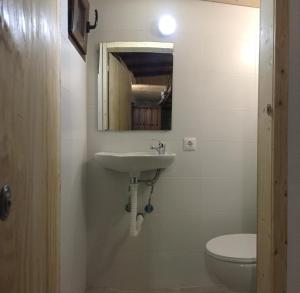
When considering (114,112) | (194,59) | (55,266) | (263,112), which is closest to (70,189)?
(55,266)

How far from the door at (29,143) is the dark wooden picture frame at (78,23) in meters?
0.45

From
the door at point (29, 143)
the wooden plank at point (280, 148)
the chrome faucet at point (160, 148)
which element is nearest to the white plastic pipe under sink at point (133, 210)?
the chrome faucet at point (160, 148)

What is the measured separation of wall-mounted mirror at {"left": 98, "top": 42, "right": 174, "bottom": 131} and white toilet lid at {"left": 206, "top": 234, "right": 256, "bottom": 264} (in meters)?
0.90

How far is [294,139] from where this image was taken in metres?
0.92

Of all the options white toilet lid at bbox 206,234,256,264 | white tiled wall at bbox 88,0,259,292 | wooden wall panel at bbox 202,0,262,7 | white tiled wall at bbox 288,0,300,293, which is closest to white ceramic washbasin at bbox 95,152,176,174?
white tiled wall at bbox 88,0,259,292

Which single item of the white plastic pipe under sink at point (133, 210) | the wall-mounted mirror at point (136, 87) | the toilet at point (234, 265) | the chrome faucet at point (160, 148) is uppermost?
the wall-mounted mirror at point (136, 87)

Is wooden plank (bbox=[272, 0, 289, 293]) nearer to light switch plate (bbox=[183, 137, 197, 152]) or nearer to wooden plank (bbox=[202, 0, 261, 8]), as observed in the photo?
light switch plate (bbox=[183, 137, 197, 152])

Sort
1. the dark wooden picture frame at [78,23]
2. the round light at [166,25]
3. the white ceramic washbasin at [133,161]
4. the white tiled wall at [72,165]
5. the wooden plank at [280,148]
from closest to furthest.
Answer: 1. the wooden plank at [280,148]
2. the white tiled wall at [72,165]
3. the dark wooden picture frame at [78,23]
4. the white ceramic washbasin at [133,161]
5. the round light at [166,25]

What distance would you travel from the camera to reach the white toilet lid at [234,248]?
1.58m

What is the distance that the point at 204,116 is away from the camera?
2.26 metres

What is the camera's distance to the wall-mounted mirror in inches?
86.4

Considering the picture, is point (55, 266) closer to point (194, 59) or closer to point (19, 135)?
point (19, 135)

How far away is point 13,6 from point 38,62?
22 cm

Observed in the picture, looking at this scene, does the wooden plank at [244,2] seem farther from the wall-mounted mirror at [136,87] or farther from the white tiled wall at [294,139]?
the white tiled wall at [294,139]
